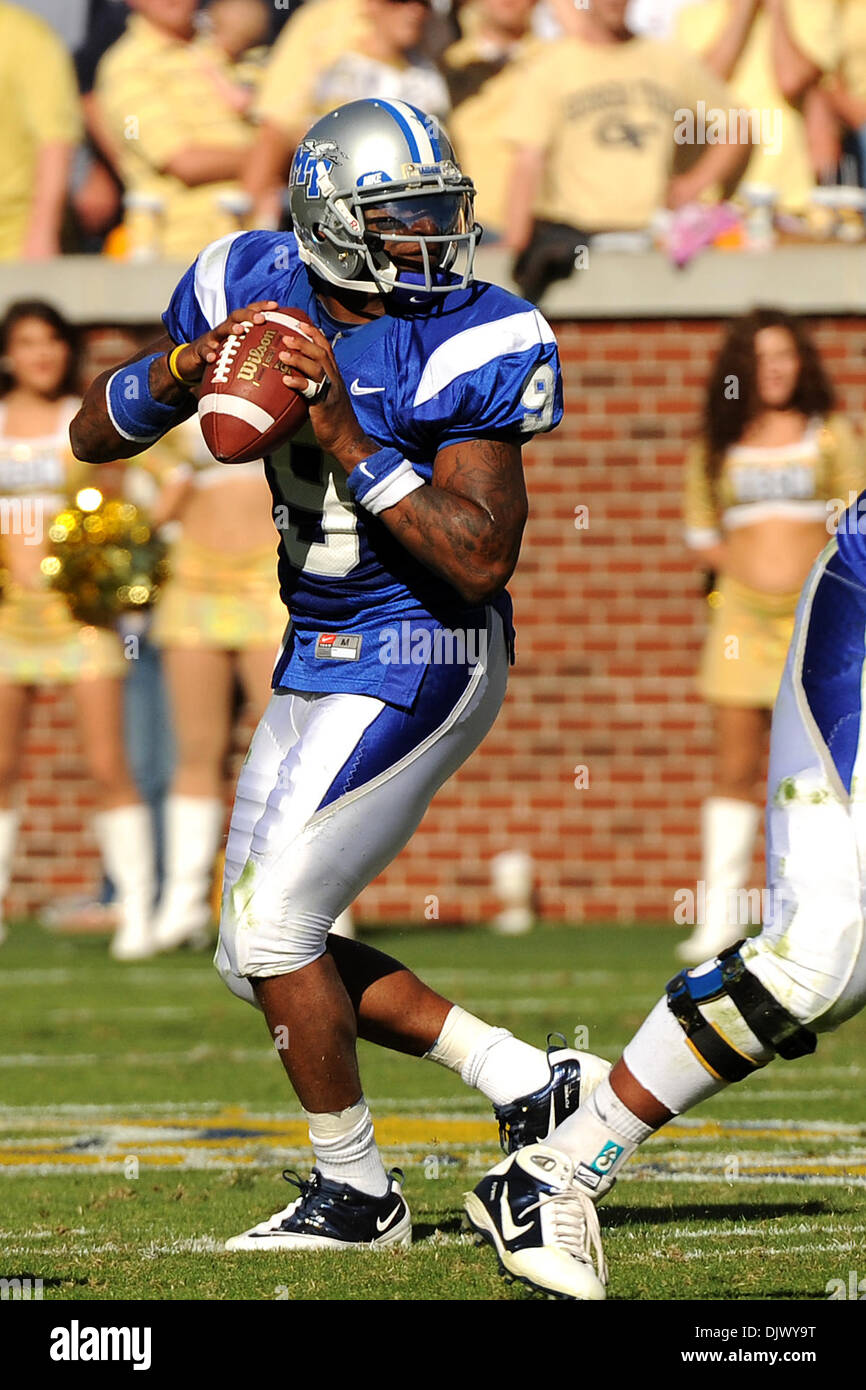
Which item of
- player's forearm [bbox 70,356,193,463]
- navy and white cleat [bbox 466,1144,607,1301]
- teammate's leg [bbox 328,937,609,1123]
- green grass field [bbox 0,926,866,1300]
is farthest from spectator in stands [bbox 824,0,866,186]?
navy and white cleat [bbox 466,1144,607,1301]

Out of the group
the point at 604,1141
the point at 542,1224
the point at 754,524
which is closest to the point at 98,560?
the point at 754,524

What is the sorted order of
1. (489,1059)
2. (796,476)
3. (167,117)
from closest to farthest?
(489,1059)
(796,476)
(167,117)

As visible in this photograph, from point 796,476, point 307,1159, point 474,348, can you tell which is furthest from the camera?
point 796,476

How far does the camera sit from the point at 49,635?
8.87 metres

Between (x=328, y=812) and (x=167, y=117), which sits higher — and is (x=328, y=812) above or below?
below

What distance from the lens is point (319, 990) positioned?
3.85 metres

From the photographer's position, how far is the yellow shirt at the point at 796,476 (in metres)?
8.43

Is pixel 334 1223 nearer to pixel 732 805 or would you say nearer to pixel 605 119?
pixel 732 805

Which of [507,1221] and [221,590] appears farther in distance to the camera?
[221,590]

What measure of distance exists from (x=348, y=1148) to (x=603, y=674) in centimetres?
650

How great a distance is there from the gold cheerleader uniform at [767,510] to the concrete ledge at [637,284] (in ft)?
5.95

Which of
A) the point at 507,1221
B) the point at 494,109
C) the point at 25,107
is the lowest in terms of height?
the point at 507,1221
